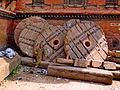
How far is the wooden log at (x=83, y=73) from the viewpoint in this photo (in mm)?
6621

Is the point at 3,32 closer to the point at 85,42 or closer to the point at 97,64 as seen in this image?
the point at 85,42

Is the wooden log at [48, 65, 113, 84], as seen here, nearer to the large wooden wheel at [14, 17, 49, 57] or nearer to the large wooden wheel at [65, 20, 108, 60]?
the large wooden wheel at [65, 20, 108, 60]

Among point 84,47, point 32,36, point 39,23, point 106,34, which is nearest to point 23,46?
point 32,36

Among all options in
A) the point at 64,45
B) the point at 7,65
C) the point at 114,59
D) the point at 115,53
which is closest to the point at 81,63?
the point at 64,45

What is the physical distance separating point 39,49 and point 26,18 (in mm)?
1940

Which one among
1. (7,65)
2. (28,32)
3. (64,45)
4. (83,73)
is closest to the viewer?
(7,65)

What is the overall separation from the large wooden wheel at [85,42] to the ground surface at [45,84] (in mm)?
1522

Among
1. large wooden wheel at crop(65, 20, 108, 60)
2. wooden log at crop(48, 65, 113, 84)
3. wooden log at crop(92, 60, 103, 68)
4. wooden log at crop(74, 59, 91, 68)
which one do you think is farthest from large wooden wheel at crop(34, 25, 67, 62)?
wooden log at crop(92, 60, 103, 68)

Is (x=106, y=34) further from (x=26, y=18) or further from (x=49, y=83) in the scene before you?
(x=49, y=83)

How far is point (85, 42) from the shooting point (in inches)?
332

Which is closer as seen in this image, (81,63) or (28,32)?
(81,63)

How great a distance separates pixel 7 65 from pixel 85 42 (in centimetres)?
317

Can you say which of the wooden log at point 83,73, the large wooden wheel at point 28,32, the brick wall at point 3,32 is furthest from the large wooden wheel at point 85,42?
the brick wall at point 3,32

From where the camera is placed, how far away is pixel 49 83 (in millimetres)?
6531
